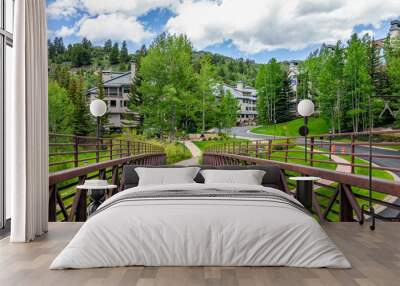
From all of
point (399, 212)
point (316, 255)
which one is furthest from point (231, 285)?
point (399, 212)

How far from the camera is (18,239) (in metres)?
3.09

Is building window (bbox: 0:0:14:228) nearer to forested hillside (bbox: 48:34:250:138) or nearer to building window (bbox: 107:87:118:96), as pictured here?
forested hillside (bbox: 48:34:250:138)

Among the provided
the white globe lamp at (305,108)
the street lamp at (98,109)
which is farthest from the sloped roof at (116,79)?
the white globe lamp at (305,108)

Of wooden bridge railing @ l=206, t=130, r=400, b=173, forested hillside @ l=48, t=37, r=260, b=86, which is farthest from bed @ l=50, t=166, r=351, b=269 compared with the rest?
forested hillside @ l=48, t=37, r=260, b=86

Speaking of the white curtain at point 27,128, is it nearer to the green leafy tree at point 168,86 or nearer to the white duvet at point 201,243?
the white duvet at point 201,243

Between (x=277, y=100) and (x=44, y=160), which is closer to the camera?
(x=44, y=160)

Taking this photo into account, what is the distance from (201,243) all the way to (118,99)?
11.8ft

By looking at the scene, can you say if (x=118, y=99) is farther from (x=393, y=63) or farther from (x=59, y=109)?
(x=393, y=63)

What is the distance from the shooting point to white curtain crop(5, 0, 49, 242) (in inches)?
121

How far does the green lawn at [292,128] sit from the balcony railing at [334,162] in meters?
0.09

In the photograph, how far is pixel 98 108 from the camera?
548 cm

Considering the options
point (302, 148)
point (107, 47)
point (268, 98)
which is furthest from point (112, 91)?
point (302, 148)

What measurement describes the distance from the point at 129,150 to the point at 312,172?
2486 millimetres

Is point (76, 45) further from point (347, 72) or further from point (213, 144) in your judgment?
point (347, 72)
